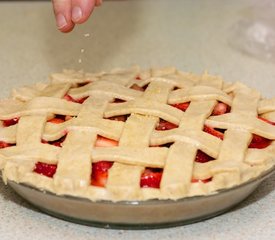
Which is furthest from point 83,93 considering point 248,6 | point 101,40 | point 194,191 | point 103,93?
point 248,6

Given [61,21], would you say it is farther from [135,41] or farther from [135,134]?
[135,41]

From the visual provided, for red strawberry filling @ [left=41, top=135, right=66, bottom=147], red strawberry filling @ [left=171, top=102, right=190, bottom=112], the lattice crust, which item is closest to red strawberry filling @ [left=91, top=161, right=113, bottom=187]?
the lattice crust

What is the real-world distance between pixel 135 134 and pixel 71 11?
0.28 metres

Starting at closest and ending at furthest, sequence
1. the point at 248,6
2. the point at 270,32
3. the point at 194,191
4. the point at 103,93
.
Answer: the point at 194,191 < the point at 103,93 < the point at 270,32 < the point at 248,6

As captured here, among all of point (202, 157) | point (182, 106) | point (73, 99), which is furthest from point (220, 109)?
point (73, 99)

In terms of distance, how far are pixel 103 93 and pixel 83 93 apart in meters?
0.04

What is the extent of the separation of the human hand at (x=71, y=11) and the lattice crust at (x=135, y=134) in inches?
5.8

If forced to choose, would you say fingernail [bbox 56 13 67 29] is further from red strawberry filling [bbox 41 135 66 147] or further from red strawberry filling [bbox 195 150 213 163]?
red strawberry filling [bbox 195 150 213 163]

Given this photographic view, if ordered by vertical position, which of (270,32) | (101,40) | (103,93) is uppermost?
(103,93)

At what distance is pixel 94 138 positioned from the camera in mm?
1122

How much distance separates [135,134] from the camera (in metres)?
1.13

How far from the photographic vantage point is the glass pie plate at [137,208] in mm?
994

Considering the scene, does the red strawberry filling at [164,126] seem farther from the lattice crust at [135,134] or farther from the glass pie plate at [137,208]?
the glass pie plate at [137,208]

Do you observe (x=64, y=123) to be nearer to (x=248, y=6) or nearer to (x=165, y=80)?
(x=165, y=80)
